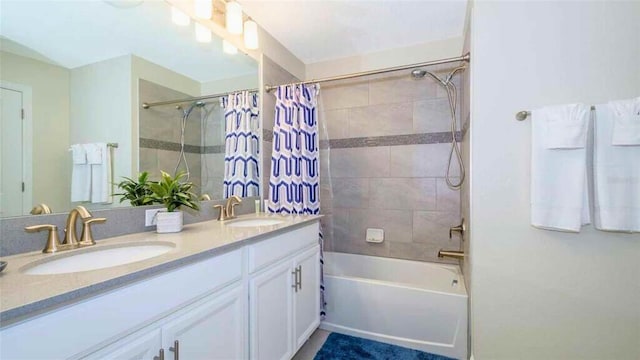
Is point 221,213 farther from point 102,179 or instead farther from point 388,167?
point 388,167

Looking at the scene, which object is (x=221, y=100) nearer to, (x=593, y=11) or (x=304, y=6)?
(x=304, y=6)

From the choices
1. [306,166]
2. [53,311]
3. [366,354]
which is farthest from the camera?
[306,166]

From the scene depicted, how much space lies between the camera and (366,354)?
185 centimetres

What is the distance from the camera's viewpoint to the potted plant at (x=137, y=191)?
4.29 ft

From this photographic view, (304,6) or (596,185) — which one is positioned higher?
(304,6)

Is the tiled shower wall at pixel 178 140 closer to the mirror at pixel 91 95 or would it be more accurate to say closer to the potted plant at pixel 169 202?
the mirror at pixel 91 95

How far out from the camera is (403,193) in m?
2.55

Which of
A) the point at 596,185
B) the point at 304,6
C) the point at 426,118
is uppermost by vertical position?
the point at 304,6

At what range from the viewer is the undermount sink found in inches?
35.2

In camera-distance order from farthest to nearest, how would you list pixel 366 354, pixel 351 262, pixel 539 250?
pixel 351 262
pixel 366 354
pixel 539 250

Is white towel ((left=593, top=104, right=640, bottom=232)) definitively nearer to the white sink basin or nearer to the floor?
the white sink basin

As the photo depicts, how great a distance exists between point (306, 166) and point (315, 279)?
33.7 inches

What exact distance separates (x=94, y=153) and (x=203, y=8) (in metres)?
1.07

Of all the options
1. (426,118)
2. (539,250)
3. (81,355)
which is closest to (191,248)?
(81,355)
